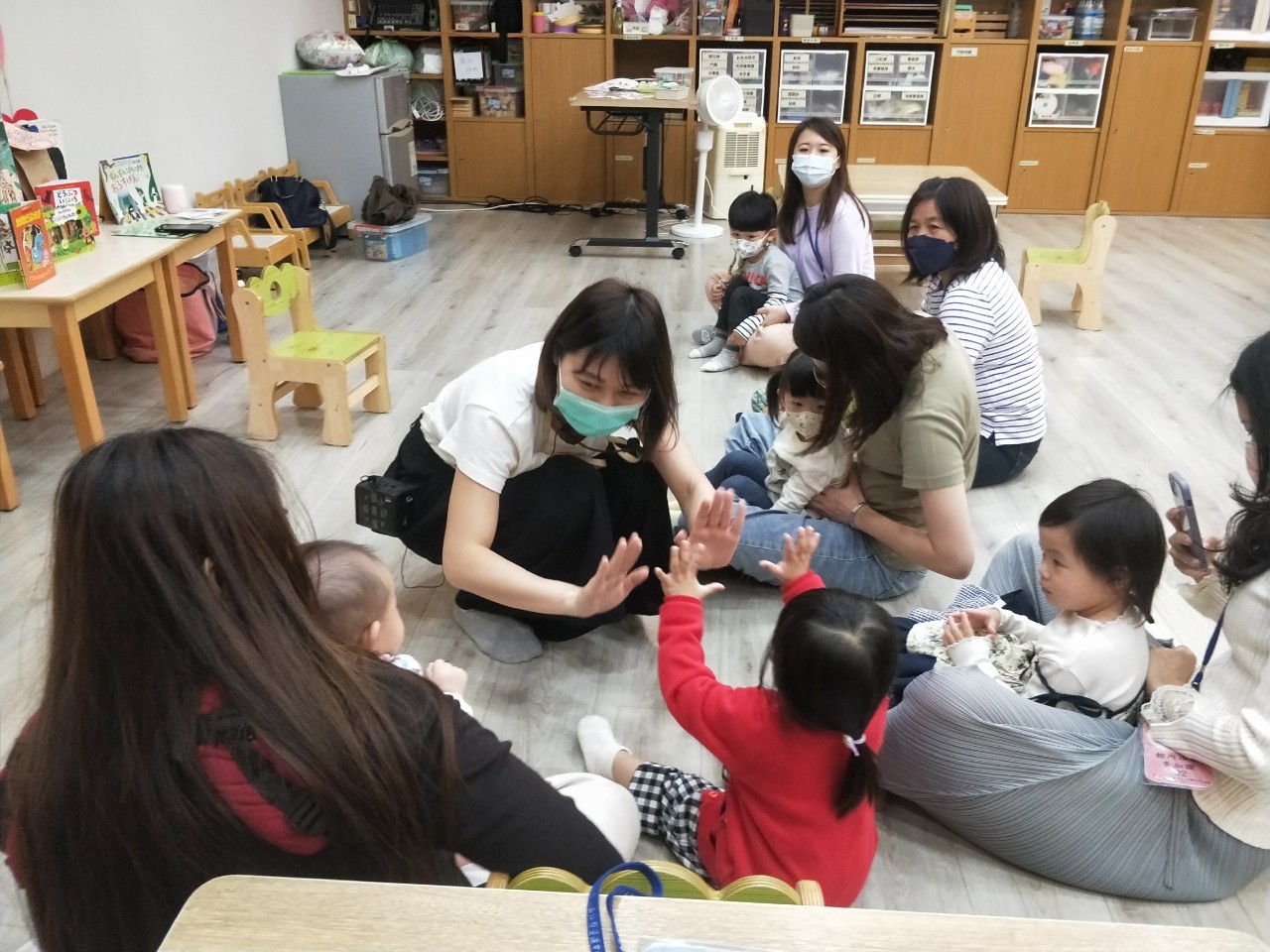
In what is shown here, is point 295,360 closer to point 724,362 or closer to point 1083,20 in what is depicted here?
point 724,362

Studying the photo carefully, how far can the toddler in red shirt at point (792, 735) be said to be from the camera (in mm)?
1198

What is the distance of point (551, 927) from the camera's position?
2.53 feet

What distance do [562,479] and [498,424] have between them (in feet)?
0.69

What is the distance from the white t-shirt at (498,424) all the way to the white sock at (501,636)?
36cm

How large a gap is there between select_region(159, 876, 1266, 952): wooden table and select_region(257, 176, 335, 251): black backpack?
4.83 meters

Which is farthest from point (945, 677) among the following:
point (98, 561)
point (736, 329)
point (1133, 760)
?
point (736, 329)

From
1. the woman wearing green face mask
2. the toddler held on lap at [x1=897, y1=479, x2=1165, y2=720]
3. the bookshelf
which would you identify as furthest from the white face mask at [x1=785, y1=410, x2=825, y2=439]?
the bookshelf

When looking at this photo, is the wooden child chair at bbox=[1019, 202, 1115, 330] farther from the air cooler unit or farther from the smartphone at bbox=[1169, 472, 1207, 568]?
the smartphone at bbox=[1169, 472, 1207, 568]

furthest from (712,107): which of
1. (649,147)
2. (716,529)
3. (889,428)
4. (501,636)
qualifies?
(716,529)

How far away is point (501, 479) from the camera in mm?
1822

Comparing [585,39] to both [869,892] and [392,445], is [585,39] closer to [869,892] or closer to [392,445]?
[392,445]

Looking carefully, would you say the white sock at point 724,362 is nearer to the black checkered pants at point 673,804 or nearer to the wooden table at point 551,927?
the black checkered pants at point 673,804

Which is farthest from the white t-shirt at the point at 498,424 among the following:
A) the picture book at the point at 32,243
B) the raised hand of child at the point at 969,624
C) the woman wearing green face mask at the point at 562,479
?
the picture book at the point at 32,243

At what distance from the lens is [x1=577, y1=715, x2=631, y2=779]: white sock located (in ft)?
5.67
